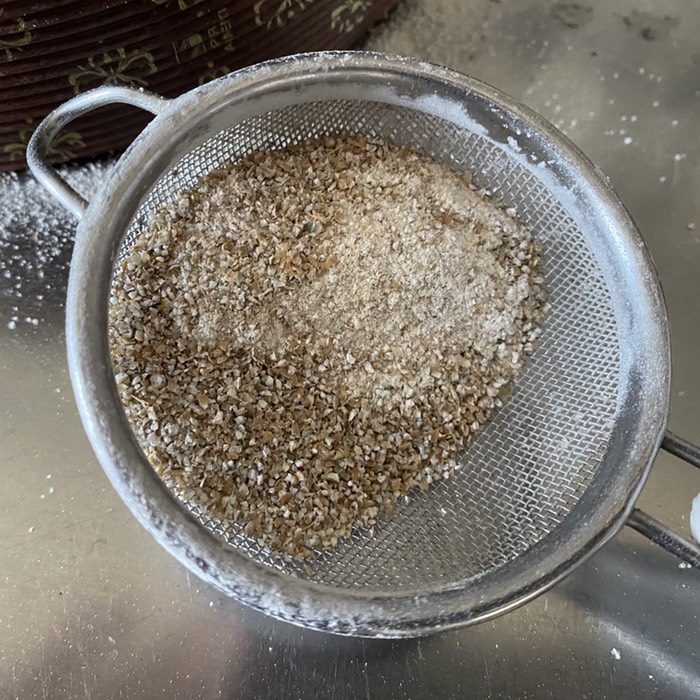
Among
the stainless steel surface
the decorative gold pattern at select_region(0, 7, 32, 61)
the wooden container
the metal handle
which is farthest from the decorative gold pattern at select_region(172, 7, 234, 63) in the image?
the metal handle

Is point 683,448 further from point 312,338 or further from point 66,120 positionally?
point 66,120

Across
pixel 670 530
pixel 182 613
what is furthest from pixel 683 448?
pixel 182 613

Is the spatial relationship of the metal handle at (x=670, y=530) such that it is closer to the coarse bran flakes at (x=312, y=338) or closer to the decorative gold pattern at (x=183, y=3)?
the coarse bran flakes at (x=312, y=338)

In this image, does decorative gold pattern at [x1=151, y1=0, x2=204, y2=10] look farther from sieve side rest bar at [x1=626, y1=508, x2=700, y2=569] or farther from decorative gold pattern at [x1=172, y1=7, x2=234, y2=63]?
sieve side rest bar at [x1=626, y1=508, x2=700, y2=569]

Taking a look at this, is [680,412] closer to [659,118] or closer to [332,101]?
[659,118]

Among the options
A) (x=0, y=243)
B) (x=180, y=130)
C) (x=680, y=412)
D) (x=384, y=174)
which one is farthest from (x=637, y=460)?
(x=0, y=243)
